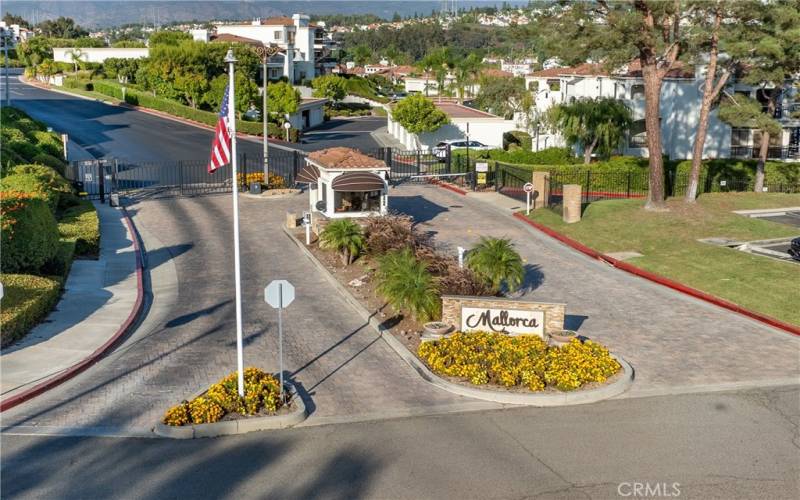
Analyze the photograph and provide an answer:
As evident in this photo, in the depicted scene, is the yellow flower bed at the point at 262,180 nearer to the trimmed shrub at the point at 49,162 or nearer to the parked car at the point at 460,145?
the trimmed shrub at the point at 49,162

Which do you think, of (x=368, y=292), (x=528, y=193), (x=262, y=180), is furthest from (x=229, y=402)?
(x=262, y=180)

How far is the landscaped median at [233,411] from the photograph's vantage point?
15.5 m

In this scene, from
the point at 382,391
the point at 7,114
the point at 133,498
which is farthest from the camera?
the point at 7,114

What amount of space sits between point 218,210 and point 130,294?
15365mm

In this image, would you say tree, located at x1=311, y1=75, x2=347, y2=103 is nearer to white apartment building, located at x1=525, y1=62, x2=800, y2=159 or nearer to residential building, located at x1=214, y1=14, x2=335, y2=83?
residential building, located at x1=214, y1=14, x2=335, y2=83

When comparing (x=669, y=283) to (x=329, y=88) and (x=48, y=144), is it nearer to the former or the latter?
(x=48, y=144)

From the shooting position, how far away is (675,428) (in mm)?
16094

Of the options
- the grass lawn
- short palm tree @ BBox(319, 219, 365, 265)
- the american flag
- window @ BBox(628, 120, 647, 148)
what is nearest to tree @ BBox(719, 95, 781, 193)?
the grass lawn

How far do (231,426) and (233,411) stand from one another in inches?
23.8

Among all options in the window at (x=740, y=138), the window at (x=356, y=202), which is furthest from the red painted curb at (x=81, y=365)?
the window at (x=740, y=138)

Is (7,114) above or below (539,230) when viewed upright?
above

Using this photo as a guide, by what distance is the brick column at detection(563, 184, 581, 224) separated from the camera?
37.2 meters

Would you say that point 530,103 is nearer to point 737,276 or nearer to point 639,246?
point 639,246

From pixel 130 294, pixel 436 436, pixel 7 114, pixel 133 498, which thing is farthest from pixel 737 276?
pixel 7 114
